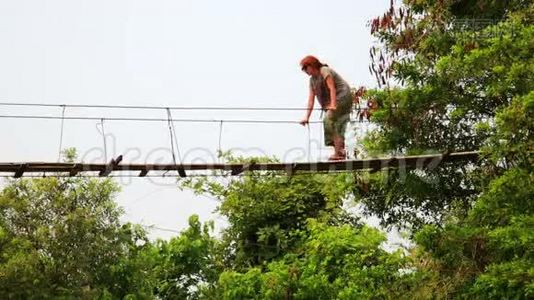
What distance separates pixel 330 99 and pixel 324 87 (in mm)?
122

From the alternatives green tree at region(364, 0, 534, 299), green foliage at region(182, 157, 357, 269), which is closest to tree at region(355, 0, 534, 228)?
green tree at region(364, 0, 534, 299)

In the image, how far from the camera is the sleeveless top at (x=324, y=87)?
314 inches

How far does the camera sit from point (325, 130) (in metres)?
8.08

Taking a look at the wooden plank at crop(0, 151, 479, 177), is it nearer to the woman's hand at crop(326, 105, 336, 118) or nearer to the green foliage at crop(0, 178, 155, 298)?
the woman's hand at crop(326, 105, 336, 118)

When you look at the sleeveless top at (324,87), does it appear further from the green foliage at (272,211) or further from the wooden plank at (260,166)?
the green foliage at (272,211)

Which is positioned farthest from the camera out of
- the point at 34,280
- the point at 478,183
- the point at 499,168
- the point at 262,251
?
the point at 262,251

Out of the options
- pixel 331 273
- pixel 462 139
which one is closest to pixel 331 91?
Answer: pixel 462 139

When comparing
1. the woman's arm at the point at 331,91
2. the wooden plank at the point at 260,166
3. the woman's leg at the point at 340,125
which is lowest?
the wooden plank at the point at 260,166

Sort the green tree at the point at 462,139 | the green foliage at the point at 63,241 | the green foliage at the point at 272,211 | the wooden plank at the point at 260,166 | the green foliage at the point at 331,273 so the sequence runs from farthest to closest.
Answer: the green foliage at the point at 272,211 < the green foliage at the point at 63,241 < the green foliage at the point at 331,273 < the wooden plank at the point at 260,166 < the green tree at the point at 462,139

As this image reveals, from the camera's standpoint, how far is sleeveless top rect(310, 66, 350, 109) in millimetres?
7984

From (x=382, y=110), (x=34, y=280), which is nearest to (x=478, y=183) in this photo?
(x=382, y=110)

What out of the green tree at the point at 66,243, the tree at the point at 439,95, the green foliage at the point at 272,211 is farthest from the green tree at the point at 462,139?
the green tree at the point at 66,243

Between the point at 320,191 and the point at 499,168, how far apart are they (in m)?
4.55

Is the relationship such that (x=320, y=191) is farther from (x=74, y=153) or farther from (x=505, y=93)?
(x=505, y=93)
